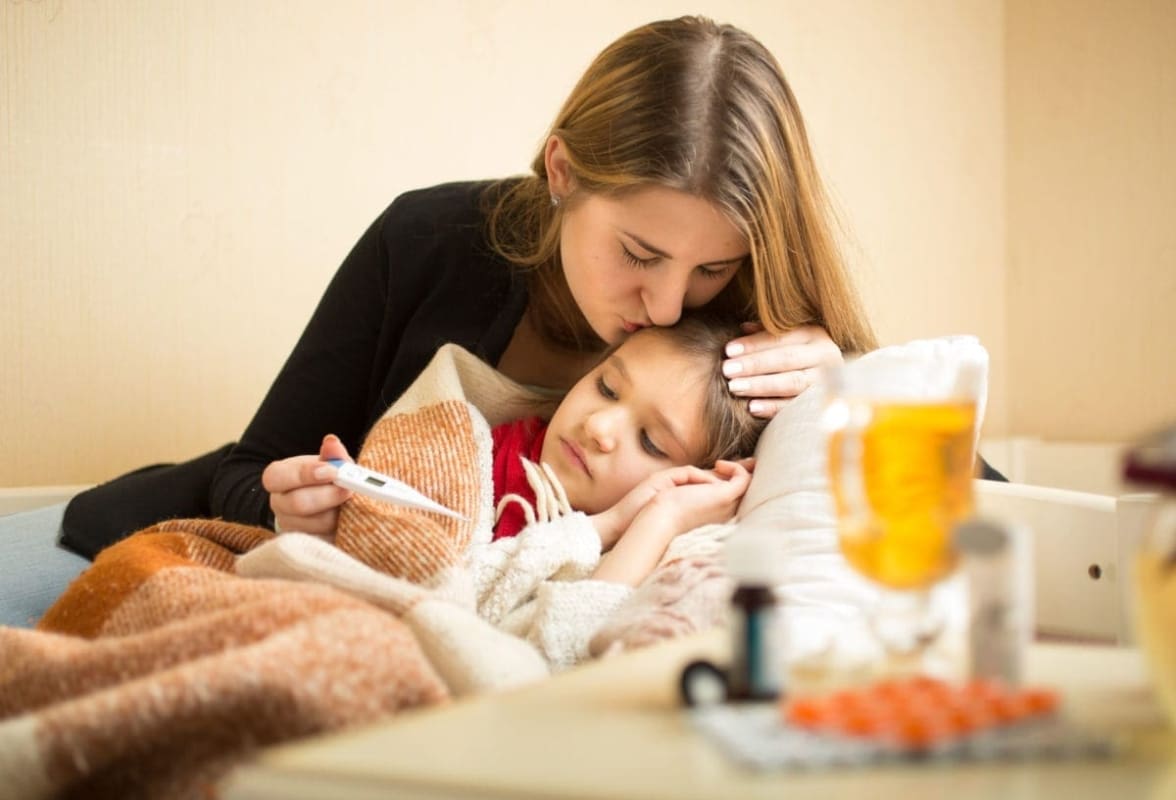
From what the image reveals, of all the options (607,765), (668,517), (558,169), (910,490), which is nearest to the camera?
(607,765)

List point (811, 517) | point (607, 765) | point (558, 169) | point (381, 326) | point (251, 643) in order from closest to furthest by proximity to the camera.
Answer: point (607, 765)
point (251, 643)
point (811, 517)
point (558, 169)
point (381, 326)

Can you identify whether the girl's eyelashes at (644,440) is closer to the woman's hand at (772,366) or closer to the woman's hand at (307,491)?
the woman's hand at (772,366)

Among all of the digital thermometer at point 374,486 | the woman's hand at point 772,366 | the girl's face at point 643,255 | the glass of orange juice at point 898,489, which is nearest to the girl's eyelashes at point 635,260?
the girl's face at point 643,255

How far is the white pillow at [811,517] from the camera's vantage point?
79 cm

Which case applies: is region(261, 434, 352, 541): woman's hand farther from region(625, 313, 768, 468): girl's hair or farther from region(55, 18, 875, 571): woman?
region(625, 313, 768, 468): girl's hair

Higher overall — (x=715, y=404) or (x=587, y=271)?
(x=587, y=271)

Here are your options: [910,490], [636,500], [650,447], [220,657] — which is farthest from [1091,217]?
[220,657]

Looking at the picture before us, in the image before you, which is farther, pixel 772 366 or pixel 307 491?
pixel 772 366

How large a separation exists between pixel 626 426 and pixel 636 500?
108 millimetres

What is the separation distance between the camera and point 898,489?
0.64 metres

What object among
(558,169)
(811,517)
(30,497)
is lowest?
(30,497)

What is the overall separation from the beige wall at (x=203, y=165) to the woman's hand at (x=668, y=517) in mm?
651

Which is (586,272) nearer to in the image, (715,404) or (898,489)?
(715,404)

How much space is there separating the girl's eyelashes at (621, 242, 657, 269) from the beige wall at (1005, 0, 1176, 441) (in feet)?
6.17
